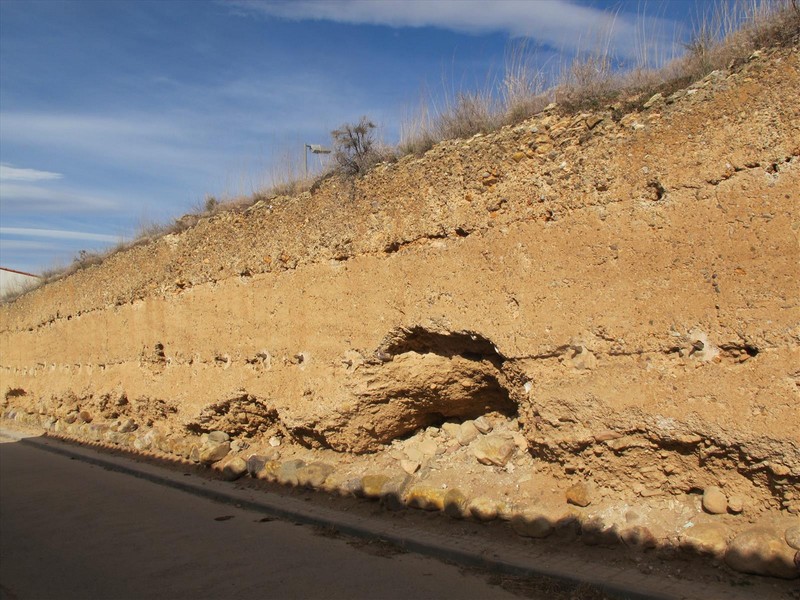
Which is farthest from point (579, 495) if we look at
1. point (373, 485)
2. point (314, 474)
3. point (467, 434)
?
point (314, 474)

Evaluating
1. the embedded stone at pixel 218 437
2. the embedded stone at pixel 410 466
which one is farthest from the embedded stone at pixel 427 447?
the embedded stone at pixel 218 437

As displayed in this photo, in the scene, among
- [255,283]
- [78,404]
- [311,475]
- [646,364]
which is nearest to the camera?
[646,364]

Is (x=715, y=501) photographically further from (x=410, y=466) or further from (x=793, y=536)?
(x=410, y=466)

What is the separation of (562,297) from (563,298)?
12mm

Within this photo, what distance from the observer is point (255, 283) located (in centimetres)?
827

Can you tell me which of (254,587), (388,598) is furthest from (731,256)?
(254,587)

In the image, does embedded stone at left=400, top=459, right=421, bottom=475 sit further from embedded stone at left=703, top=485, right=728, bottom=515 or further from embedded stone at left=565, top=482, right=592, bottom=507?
embedded stone at left=703, top=485, right=728, bottom=515

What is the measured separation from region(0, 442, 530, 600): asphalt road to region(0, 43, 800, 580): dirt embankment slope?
3.99ft

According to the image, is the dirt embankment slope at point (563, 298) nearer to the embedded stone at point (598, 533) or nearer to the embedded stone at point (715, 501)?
the embedded stone at point (715, 501)

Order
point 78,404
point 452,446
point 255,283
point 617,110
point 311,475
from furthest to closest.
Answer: point 78,404
point 255,283
point 311,475
point 452,446
point 617,110

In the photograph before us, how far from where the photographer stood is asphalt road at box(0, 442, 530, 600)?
5.02 meters

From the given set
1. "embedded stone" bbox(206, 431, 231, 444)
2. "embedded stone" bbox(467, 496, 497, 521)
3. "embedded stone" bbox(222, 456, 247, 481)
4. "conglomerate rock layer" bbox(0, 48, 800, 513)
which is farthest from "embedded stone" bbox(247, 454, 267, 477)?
"embedded stone" bbox(467, 496, 497, 521)

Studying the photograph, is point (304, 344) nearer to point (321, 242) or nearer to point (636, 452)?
point (321, 242)

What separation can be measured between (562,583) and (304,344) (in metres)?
3.86
